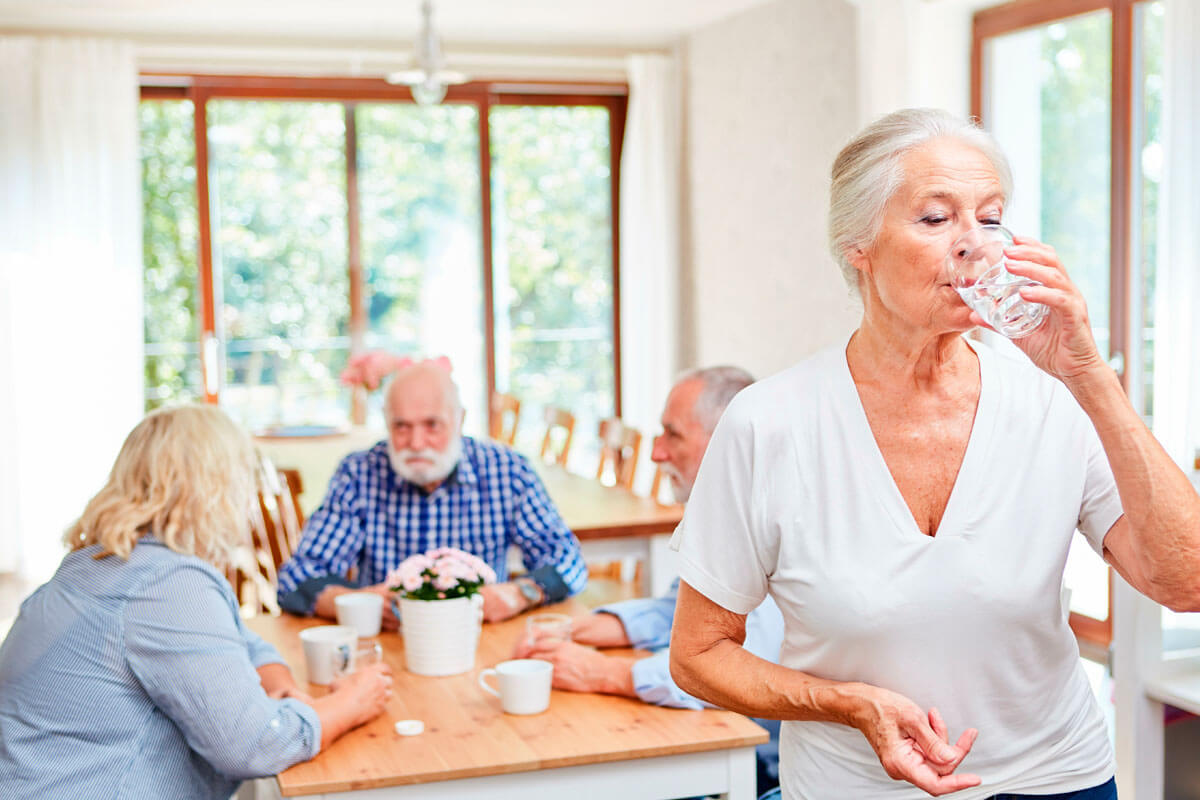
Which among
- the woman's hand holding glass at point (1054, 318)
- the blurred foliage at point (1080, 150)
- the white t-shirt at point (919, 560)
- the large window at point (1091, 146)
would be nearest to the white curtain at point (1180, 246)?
the large window at point (1091, 146)

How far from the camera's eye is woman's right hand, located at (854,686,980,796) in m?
1.07

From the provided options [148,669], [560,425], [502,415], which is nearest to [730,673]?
[148,669]

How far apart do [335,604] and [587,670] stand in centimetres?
68

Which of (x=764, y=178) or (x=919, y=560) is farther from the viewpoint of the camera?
(x=764, y=178)

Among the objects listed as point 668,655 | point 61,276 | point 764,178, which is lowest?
point 668,655

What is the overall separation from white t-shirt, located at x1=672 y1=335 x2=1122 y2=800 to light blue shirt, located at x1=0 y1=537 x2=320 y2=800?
2.57 feet

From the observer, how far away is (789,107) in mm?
5551

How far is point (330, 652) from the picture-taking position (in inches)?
80.7

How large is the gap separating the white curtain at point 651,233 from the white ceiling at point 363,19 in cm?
32

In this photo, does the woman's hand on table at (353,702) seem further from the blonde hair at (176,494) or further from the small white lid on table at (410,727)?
the blonde hair at (176,494)

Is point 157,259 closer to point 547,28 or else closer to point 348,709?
point 547,28

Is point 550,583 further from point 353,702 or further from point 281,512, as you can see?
point 281,512

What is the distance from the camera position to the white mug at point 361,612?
89.7 inches

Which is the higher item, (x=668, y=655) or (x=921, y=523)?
(x=921, y=523)
